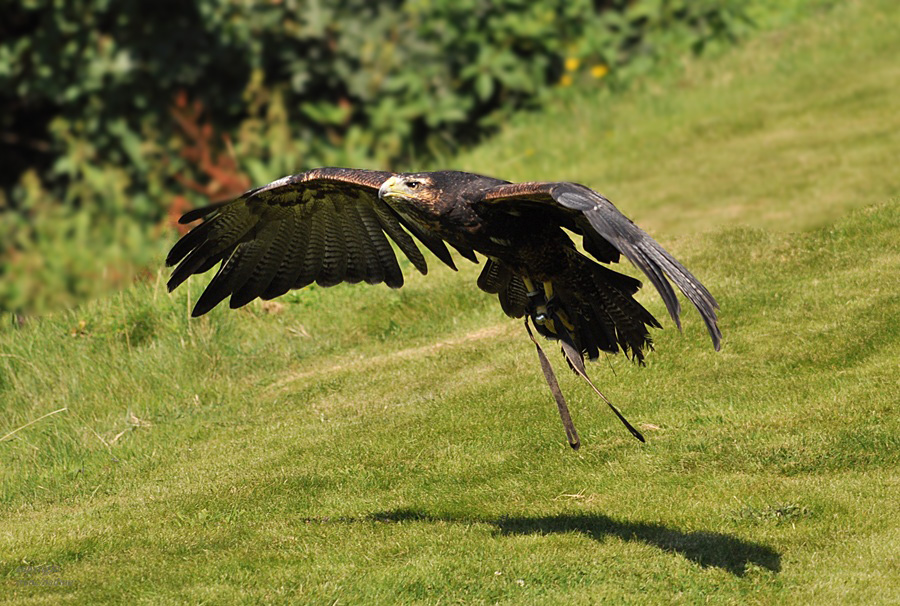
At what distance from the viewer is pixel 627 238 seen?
563 centimetres

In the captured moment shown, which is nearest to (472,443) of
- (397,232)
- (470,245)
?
(397,232)

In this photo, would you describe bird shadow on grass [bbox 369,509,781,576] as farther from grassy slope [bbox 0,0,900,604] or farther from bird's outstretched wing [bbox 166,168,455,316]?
bird's outstretched wing [bbox 166,168,455,316]

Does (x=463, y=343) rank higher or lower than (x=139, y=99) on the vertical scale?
lower

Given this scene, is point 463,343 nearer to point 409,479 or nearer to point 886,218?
point 409,479

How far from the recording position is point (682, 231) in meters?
11.3

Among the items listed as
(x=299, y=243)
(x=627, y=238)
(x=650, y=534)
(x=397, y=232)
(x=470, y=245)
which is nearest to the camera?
(x=627, y=238)

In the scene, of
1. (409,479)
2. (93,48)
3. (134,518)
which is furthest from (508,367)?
(93,48)

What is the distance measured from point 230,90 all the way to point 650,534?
1053 cm

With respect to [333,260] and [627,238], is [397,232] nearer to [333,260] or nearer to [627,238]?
[333,260]

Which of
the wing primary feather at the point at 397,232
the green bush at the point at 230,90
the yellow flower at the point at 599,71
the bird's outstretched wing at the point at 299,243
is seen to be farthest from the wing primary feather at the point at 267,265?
the yellow flower at the point at 599,71

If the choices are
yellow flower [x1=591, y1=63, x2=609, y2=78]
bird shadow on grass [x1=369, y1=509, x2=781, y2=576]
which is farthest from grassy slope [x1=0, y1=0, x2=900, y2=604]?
yellow flower [x1=591, y1=63, x2=609, y2=78]

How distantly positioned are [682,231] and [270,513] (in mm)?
5351

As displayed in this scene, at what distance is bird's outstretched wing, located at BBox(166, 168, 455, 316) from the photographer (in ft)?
25.6

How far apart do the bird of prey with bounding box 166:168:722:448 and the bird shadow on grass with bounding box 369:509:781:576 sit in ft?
1.53
